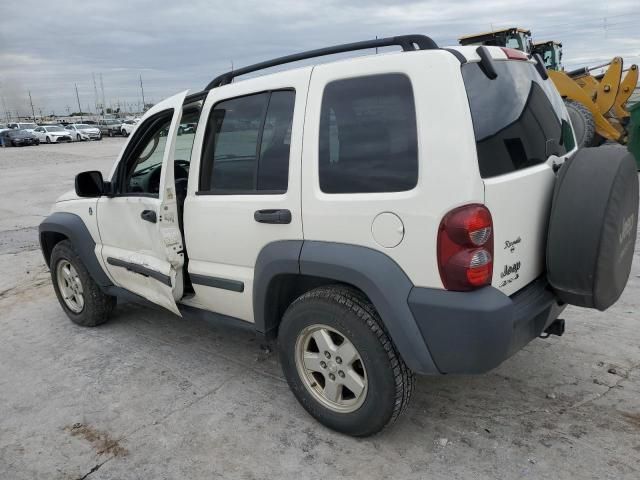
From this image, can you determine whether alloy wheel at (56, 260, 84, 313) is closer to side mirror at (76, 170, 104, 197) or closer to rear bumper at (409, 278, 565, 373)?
side mirror at (76, 170, 104, 197)

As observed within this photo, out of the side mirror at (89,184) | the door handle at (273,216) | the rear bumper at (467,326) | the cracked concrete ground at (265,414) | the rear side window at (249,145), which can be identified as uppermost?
the rear side window at (249,145)

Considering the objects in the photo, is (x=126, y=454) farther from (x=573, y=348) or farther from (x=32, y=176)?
(x=32, y=176)

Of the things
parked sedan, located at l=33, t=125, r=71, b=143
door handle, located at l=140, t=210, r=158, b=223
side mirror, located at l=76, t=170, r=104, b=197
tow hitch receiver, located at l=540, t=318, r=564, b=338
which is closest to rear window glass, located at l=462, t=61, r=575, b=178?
tow hitch receiver, located at l=540, t=318, r=564, b=338

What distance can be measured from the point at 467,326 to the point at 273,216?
115 centimetres

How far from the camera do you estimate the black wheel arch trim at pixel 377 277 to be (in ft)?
8.01

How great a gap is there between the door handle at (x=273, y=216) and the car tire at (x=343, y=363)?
0.40 metres

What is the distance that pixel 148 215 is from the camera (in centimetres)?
354

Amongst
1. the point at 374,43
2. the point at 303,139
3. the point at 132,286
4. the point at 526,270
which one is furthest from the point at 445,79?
the point at 132,286

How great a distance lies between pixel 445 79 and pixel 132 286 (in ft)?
9.24

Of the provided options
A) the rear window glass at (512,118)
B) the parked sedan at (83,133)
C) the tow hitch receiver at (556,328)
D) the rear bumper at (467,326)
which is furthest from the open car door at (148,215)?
the parked sedan at (83,133)

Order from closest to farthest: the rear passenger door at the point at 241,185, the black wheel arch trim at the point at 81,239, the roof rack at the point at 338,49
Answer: the roof rack at the point at 338,49, the rear passenger door at the point at 241,185, the black wheel arch trim at the point at 81,239

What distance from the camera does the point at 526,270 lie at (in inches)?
104

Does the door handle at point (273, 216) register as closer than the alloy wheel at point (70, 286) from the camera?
Yes

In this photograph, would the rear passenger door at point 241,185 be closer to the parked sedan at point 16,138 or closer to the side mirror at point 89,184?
the side mirror at point 89,184
